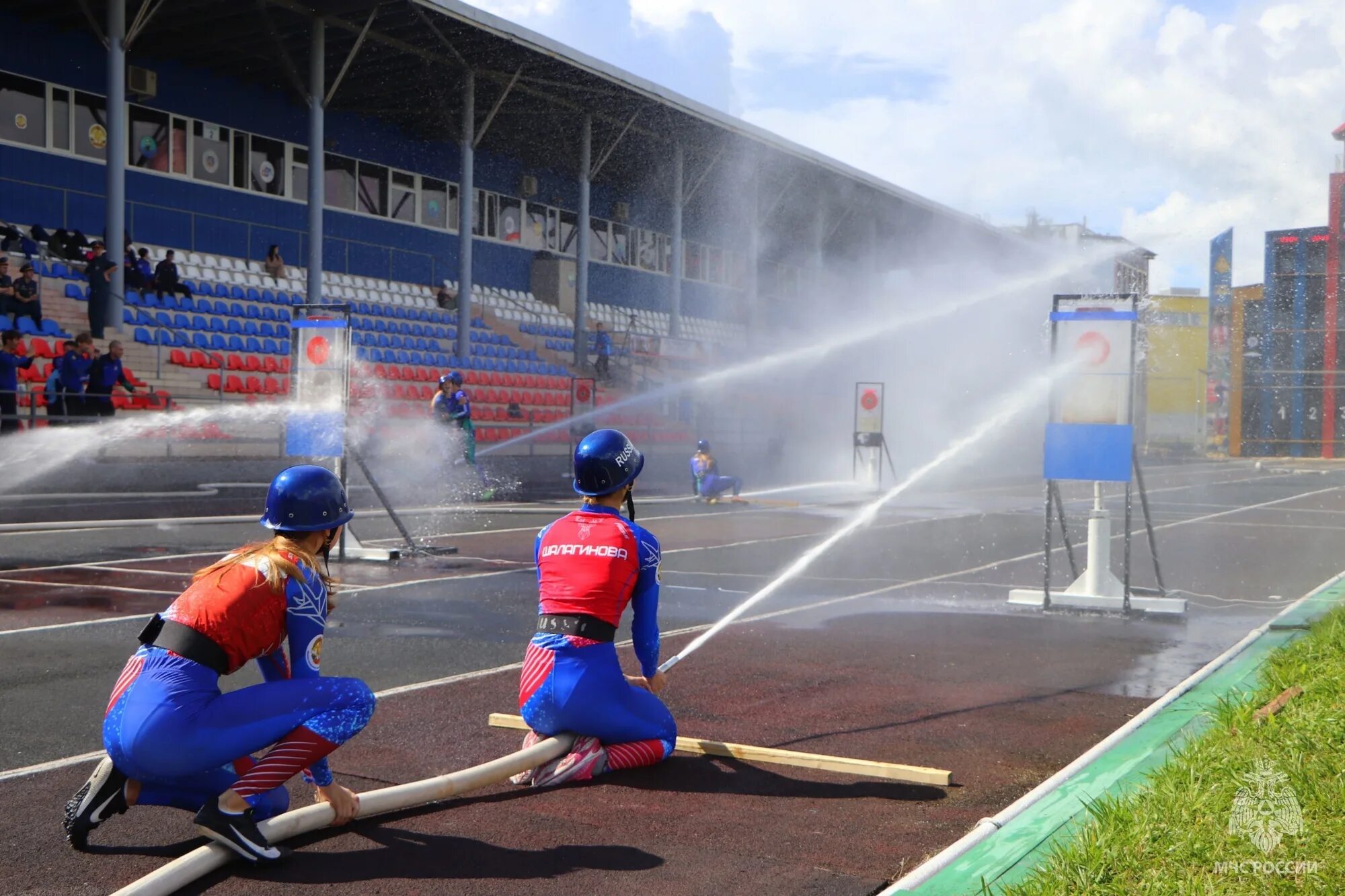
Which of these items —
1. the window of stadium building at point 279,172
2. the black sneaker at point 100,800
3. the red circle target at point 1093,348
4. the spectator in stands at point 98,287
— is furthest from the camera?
the window of stadium building at point 279,172

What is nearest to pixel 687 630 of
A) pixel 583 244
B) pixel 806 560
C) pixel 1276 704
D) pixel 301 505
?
pixel 1276 704

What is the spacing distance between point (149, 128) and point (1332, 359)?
46474 mm

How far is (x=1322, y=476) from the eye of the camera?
39875 mm

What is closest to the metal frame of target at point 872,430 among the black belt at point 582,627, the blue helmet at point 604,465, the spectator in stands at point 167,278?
the spectator in stands at point 167,278

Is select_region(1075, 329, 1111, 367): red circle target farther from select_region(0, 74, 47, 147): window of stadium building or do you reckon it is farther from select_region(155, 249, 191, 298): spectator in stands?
select_region(0, 74, 47, 147): window of stadium building

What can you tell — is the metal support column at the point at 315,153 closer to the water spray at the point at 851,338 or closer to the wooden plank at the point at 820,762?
the water spray at the point at 851,338

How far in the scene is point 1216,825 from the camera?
448 cm


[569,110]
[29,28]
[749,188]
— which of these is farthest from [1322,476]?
[29,28]

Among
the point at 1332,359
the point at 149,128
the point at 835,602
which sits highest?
the point at 149,128

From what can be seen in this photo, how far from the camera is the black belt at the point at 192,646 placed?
4.31 metres

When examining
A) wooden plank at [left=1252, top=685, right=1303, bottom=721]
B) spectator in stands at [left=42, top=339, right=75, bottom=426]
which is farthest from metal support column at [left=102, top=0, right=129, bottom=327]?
wooden plank at [left=1252, top=685, right=1303, bottom=721]

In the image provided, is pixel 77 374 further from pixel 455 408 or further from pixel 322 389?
pixel 322 389

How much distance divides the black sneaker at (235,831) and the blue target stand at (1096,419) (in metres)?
7.64

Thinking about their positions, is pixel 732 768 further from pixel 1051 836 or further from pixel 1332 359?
pixel 1332 359
